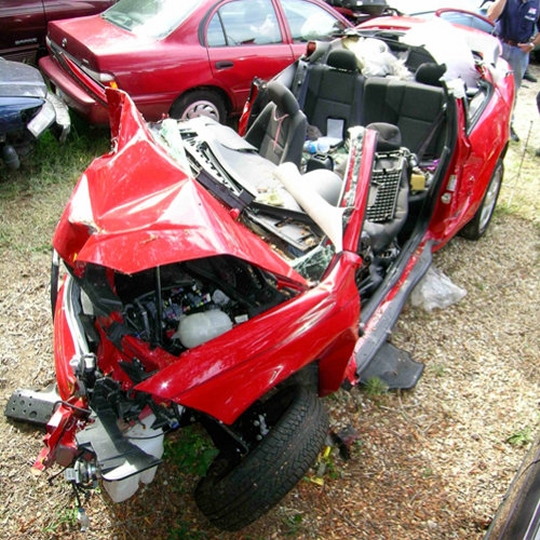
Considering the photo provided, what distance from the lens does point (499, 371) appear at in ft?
11.7

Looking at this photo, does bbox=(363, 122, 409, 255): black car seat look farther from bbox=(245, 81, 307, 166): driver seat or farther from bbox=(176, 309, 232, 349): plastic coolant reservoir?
bbox=(176, 309, 232, 349): plastic coolant reservoir

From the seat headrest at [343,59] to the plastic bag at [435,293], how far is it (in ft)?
5.93

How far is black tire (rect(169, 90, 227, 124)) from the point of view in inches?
220

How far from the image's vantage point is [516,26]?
20.5 feet

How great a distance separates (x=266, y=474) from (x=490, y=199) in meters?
3.29

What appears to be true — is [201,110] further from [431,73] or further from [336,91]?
[431,73]

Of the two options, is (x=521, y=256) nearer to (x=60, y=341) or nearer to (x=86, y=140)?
(x=60, y=341)

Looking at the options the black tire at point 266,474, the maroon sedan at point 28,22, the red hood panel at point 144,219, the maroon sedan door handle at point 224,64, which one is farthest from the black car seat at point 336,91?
the maroon sedan at point 28,22

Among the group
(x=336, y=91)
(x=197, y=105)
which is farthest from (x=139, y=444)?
(x=197, y=105)

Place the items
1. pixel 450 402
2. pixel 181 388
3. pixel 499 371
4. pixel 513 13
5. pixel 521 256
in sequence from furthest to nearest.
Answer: pixel 513 13
pixel 521 256
pixel 499 371
pixel 450 402
pixel 181 388

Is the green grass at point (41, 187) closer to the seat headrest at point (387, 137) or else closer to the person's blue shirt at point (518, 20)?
the seat headrest at point (387, 137)

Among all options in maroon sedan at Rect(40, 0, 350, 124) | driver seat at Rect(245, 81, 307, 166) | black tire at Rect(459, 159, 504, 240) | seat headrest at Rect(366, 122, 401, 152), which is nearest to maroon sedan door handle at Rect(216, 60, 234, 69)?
maroon sedan at Rect(40, 0, 350, 124)

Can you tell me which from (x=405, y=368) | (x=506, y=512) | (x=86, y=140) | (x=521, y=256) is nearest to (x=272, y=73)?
(x=86, y=140)

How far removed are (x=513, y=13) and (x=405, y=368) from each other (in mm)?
4853
